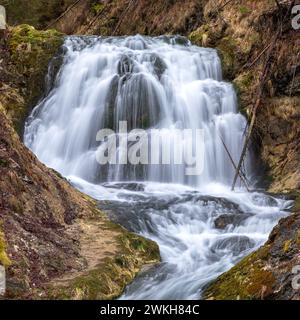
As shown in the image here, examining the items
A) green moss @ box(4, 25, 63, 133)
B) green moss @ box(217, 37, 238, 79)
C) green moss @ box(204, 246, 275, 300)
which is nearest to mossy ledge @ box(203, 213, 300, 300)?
green moss @ box(204, 246, 275, 300)

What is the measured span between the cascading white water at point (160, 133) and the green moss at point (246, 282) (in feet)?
8.27

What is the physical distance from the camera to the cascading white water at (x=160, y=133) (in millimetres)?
7613

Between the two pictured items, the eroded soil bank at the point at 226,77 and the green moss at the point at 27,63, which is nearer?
the eroded soil bank at the point at 226,77

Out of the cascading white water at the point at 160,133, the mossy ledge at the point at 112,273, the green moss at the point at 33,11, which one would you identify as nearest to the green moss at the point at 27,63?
the cascading white water at the point at 160,133

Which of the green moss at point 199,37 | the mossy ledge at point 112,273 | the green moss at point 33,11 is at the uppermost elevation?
the green moss at point 33,11

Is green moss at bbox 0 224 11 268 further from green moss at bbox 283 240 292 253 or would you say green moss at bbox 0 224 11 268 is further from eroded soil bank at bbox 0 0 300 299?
green moss at bbox 283 240 292 253

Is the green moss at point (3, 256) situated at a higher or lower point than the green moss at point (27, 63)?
lower

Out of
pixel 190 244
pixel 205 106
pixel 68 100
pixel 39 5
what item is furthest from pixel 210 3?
pixel 190 244

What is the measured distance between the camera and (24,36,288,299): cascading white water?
25.0ft

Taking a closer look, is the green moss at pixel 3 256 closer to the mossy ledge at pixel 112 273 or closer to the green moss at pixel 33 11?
the mossy ledge at pixel 112 273

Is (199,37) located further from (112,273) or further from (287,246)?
(287,246)

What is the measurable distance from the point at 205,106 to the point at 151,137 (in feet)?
5.29

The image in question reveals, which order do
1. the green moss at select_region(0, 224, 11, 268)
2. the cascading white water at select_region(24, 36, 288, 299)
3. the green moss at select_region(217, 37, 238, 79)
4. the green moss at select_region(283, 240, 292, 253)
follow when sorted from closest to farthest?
the green moss at select_region(283, 240, 292, 253) < the green moss at select_region(0, 224, 11, 268) < the cascading white water at select_region(24, 36, 288, 299) < the green moss at select_region(217, 37, 238, 79)

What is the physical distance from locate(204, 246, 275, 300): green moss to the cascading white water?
8.27 ft
